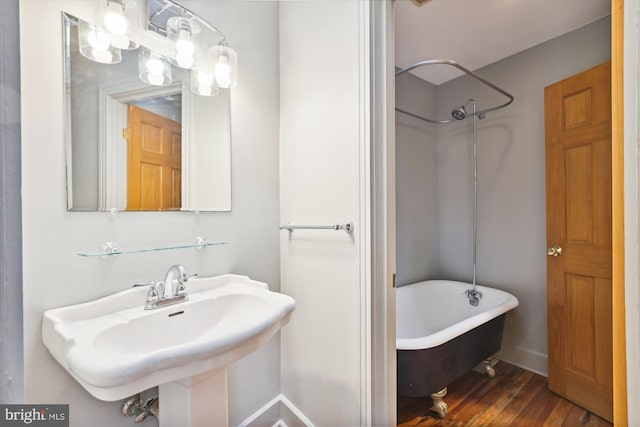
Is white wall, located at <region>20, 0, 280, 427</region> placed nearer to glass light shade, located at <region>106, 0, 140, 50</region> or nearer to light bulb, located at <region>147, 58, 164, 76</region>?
glass light shade, located at <region>106, 0, 140, 50</region>

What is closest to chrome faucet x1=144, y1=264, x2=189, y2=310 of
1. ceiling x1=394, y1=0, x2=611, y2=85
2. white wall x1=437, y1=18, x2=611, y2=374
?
ceiling x1=394, y1=0, x2=611, y2=85

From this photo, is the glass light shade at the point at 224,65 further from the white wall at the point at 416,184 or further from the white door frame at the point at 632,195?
the white wall at the point at 416,184

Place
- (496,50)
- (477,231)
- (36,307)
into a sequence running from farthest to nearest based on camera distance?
(477,231), (496,50), (36,307)

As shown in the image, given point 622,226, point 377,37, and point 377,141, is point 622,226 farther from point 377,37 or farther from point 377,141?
point 377,37

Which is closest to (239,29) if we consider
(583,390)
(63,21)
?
(63,21)

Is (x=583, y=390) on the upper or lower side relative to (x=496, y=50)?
lower

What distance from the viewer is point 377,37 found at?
1062 mm

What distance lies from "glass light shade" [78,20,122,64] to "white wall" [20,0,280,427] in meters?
0.06

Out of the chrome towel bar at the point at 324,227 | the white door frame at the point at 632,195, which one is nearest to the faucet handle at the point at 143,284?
the chrome towel bar at the point at 324,227

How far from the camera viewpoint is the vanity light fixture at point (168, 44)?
0.96m

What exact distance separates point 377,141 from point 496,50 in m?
1.78

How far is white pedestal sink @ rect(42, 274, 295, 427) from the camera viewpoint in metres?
0.64

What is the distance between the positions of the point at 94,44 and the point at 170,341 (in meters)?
1.06

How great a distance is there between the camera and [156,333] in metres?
0.95
